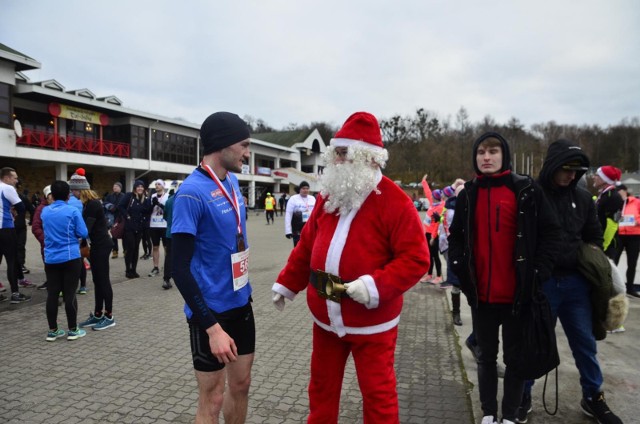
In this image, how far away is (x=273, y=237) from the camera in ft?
58.3

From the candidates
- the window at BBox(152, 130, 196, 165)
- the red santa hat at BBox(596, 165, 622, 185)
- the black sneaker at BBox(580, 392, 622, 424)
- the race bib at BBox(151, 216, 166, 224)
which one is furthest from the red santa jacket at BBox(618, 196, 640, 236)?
the window at BBox(152, 130, 196, 165)

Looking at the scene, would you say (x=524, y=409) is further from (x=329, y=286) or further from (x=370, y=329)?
(x=329, y=286)

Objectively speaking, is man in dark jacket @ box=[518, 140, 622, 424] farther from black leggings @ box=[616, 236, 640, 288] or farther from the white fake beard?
black leggings @ box=[616, 236, 640, 288]

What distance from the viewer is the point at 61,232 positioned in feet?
15.7

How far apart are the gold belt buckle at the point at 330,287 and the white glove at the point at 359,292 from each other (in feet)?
0.24

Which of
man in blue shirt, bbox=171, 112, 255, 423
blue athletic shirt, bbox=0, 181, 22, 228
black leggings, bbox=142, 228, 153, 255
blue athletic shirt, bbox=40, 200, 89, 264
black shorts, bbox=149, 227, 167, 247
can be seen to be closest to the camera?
man in blue shirt, bbox=171, 112, 255, 423

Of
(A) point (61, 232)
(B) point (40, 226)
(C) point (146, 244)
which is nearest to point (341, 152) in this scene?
(A) point (61, 232)

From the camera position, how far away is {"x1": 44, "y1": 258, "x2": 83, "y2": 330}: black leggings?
4.80m

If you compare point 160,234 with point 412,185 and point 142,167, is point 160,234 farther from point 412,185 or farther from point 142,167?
point 412,185

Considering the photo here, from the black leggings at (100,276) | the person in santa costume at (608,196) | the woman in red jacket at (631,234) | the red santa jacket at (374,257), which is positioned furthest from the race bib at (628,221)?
the black leggings at (100,276)

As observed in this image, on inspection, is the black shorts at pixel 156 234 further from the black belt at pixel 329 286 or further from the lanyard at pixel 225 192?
the black belt at pixel 329 286

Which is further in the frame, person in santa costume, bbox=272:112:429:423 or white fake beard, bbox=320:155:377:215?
white fake beard, bbox=320:155:377:215

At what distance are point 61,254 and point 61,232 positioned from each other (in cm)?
26

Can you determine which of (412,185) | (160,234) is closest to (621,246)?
(160,234)
